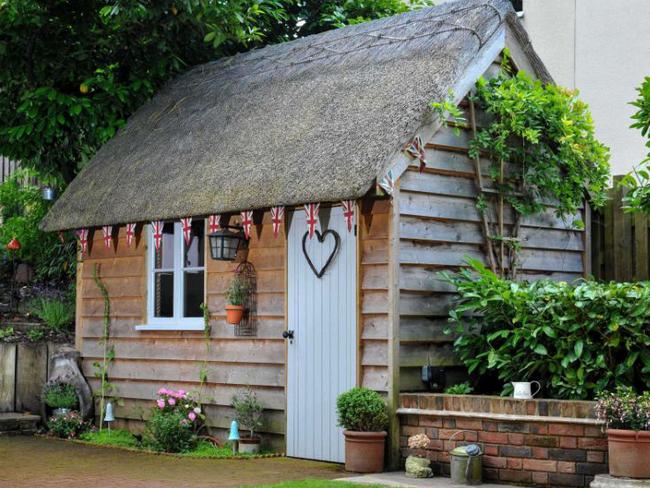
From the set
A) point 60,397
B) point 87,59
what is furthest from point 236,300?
point 87,59

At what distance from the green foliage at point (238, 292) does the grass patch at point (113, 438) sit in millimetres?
2060

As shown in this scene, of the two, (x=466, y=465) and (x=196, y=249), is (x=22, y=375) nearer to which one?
(x=196, y=249)

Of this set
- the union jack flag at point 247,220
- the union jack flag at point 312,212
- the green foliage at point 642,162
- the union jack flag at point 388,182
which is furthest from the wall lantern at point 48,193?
the green foliage at point 642,162

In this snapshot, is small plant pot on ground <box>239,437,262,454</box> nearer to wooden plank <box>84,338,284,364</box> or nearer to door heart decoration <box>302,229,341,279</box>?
wooden plank <box>84,338,284,364</box>

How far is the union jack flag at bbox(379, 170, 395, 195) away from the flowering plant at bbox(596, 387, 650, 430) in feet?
8.38

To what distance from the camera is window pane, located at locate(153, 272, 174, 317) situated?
12406 mm

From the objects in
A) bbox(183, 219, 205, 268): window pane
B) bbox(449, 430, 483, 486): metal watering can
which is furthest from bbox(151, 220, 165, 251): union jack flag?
bbox(449, 430, 483, 486): metal watering can

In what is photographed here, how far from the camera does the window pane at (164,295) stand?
40.7 feet

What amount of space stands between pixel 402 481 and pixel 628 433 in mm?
1945

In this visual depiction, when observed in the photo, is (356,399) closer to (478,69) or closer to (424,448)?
(424,448)

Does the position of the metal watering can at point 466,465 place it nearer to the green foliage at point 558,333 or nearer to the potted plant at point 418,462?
the potted plant at point 418,462

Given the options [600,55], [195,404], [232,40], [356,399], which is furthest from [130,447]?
[600,55]

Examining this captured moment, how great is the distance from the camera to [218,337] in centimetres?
1156

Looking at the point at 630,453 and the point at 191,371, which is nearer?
the point at 630,453
